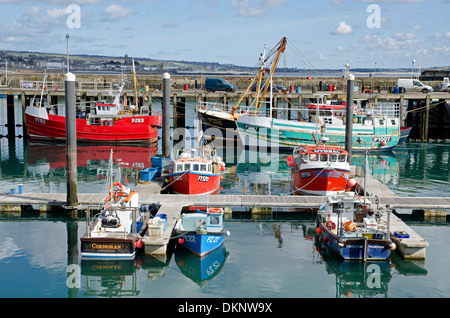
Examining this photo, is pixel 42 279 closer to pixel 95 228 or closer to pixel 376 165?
pixel 95 228

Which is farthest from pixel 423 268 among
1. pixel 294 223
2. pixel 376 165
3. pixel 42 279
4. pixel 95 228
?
pixel 376 165

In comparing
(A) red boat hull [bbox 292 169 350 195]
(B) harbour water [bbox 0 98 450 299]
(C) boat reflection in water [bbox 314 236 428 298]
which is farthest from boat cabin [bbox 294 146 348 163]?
(C) boat reflection in water [bbox 314 236 428 298]

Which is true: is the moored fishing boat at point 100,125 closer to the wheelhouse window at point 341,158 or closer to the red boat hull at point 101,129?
the red boat hull at point 101,129

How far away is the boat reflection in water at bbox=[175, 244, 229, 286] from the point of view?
18.8m

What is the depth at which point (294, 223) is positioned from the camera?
25266 millimetres

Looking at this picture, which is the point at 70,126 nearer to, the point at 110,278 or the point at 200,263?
the point at 110,278

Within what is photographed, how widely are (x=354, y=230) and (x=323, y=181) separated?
8597 mm

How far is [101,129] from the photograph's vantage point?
163ft

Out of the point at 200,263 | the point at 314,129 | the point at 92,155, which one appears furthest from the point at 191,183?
the point at 314,129

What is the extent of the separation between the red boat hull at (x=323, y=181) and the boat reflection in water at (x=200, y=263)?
9066 mm

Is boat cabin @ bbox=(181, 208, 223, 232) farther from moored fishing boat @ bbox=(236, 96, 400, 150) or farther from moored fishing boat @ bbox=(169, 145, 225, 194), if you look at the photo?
moored fishing boat @ bbox=(236, 96, 400, 150)

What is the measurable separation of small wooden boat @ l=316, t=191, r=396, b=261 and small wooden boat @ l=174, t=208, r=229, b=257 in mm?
4011
